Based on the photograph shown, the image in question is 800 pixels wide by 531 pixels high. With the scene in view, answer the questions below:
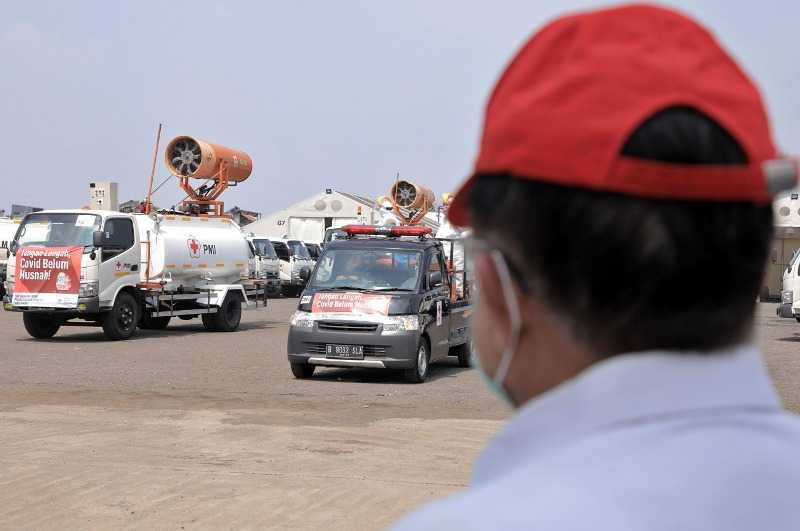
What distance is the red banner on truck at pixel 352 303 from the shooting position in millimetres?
15148

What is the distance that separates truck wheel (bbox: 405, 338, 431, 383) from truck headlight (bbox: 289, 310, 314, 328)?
1435 millimetres

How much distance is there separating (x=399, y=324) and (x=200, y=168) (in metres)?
13.7

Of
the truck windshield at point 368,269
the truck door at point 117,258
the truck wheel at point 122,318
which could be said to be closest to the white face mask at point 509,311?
the truck windshield at point 368,269

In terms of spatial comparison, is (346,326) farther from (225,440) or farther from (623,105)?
(623,105)

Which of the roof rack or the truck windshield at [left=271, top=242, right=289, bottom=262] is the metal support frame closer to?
the roof rack

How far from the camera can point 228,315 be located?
25.8 m

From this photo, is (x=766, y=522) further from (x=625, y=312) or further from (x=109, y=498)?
(x=109, y=498)

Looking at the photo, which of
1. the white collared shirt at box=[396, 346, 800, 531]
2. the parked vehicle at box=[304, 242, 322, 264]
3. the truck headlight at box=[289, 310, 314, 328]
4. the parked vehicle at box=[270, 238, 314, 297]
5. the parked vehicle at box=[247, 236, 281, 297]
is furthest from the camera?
the parked vehicle at box=[304, 242, 322, 264]

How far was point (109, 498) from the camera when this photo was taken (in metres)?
7.46

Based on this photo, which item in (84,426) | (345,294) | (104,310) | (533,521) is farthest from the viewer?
(104,310)

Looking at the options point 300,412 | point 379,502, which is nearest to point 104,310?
point 300,412

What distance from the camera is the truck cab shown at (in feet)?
49.3

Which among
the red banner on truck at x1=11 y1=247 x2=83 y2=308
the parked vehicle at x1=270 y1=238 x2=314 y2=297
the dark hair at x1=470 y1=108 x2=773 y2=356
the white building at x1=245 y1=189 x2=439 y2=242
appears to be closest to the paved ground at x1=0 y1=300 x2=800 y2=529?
the dark hair at x1=470 y1=108 x2=773 y2=356

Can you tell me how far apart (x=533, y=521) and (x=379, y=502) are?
21.4 feet
